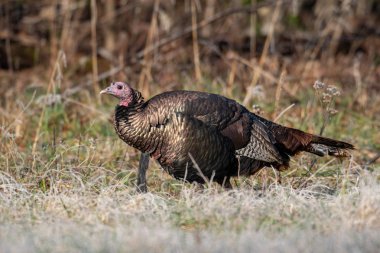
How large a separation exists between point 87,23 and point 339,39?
149 inches

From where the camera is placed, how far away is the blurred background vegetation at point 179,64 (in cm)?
710

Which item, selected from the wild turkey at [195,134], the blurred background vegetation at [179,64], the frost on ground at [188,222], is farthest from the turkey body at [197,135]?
the blurred background vegetation at [179,64]

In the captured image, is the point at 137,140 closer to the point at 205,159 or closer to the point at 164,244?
the point at 205,159

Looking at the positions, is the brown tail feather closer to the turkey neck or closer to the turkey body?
the turkey body

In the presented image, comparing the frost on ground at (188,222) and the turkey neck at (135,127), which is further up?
the turkey neck at (135,127)

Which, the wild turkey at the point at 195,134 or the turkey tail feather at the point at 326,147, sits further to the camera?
the turkey tail feather at the point at 326,147

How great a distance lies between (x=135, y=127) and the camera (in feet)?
16.5

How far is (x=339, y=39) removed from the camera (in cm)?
1061

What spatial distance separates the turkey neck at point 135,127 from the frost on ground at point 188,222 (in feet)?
1.42

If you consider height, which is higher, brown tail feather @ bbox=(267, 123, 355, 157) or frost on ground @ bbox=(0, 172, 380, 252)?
brown tail feather @ bbox=(267, 123, 355, 157)

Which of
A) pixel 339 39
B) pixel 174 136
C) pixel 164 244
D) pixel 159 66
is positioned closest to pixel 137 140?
pixel 174 136

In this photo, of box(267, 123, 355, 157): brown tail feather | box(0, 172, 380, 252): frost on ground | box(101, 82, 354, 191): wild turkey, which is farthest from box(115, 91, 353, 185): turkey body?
box(0, 172, 380, 252): frost on ground

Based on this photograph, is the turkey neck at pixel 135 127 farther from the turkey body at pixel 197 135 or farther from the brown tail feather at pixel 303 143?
the brown tail feather at pixel 303 143

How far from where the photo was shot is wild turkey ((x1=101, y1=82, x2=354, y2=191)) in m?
4.99
